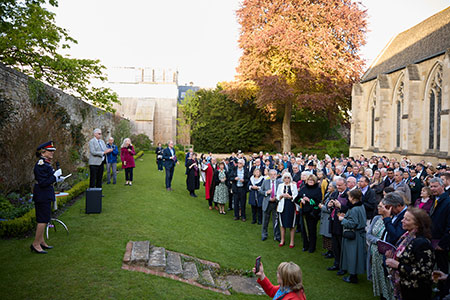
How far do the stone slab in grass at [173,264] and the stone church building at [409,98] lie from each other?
15522 millimetres

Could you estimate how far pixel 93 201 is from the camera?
7.84 m

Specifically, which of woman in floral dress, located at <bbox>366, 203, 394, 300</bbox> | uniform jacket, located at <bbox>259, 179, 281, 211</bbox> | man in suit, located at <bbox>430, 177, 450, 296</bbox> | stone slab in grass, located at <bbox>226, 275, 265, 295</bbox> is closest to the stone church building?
uniform jacket, located at <bbox>259, 179, 281, 211</bbox>

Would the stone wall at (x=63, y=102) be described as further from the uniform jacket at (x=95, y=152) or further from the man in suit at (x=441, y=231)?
the man in suit at (x=441, y=231)

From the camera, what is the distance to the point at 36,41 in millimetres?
13484

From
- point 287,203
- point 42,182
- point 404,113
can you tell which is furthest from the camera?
point 404,113

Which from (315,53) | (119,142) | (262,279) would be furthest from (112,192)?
(315,53)

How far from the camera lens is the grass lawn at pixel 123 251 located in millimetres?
4473

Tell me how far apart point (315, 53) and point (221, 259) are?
75.7 feet

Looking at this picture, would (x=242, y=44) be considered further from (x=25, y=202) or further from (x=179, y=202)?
(x=25, y=202)

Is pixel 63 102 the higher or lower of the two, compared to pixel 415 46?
lower

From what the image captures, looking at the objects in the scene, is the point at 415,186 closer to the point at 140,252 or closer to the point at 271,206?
the point at 271,206

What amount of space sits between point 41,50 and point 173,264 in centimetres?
1292

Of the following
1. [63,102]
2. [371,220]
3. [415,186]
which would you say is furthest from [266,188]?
[63,102]

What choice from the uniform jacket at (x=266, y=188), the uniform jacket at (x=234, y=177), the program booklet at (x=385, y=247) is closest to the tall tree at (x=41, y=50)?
the uniform jacket at (x=234, y=177)
